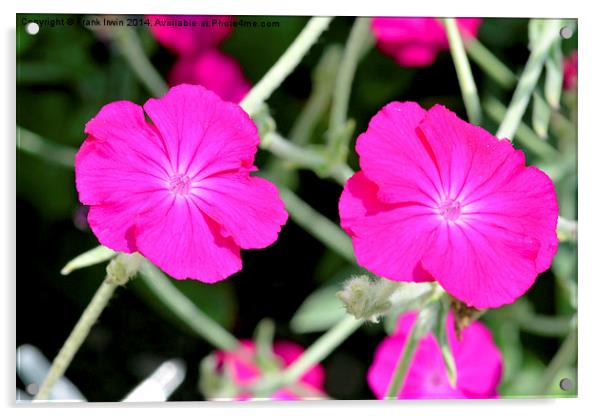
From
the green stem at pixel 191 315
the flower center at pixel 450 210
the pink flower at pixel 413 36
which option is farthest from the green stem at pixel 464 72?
the green stem at pixel 191 315

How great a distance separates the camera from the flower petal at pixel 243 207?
Result: 3.80 ft

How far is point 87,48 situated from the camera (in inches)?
57.9

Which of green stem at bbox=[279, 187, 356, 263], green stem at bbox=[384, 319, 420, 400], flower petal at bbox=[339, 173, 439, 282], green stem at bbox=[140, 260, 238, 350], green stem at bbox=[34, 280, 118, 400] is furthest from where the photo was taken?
green stem at bbox=[279, 187, 356, 263]

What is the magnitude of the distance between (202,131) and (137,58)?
0.96 feet

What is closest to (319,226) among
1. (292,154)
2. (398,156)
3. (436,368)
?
(292,154)

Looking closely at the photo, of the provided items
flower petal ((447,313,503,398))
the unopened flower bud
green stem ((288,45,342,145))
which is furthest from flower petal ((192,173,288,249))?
flower petal ((447,313,503,398))

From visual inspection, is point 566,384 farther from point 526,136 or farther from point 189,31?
point 189,31

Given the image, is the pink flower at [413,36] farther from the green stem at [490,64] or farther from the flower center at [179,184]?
the flower center at [179,184]

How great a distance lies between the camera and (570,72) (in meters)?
1.53

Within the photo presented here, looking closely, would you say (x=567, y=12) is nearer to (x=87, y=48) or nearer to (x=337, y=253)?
(x=337, y=253)

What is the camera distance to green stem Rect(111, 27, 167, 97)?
1.45 metres

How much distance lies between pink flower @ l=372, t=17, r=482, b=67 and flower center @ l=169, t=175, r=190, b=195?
441 millimetres

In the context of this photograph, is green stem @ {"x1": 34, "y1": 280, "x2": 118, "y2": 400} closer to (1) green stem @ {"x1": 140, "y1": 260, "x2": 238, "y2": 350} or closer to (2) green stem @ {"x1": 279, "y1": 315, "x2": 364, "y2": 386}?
(1) green stem @ {"x1": 140, "y1": 260, "x2": 238, "y2": 350}
